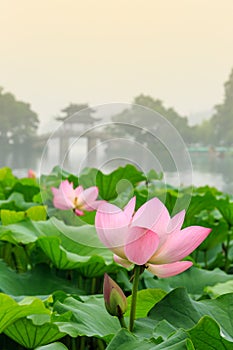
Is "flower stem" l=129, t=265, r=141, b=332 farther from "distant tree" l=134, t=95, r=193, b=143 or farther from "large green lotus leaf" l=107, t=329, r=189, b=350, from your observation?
"distant tree" l=134, t=95, r=193, b=143

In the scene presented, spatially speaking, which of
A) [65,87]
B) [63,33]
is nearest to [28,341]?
[65,87]

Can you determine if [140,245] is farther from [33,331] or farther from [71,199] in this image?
[71,199]

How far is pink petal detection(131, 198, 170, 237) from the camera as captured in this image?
18.1 inches

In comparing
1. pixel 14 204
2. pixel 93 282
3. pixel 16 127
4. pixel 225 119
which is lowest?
pixel 93 282

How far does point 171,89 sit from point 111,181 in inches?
100

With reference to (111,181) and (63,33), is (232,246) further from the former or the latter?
(63,33)

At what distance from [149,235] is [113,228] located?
0.03 m

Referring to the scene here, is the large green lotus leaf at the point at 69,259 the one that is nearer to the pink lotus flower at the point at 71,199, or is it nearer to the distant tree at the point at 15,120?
the pink lotus flower at the point at 71,199

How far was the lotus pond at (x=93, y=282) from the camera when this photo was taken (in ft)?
1.58

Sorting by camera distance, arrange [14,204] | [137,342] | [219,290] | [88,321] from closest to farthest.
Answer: [137,342], [88,321], [219,290], [14,204]

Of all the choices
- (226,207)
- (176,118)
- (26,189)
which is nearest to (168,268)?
(226,207)

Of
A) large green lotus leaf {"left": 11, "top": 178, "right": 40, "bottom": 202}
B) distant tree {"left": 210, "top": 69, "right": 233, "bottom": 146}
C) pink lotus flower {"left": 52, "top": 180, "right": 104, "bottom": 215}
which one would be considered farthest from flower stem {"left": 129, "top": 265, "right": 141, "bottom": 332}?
distant tree {"left": 210, "top": 69, "right": 233, "bottom": 146}

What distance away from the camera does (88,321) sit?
55cm

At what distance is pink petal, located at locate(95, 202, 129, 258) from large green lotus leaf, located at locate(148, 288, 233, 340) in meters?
0.07
